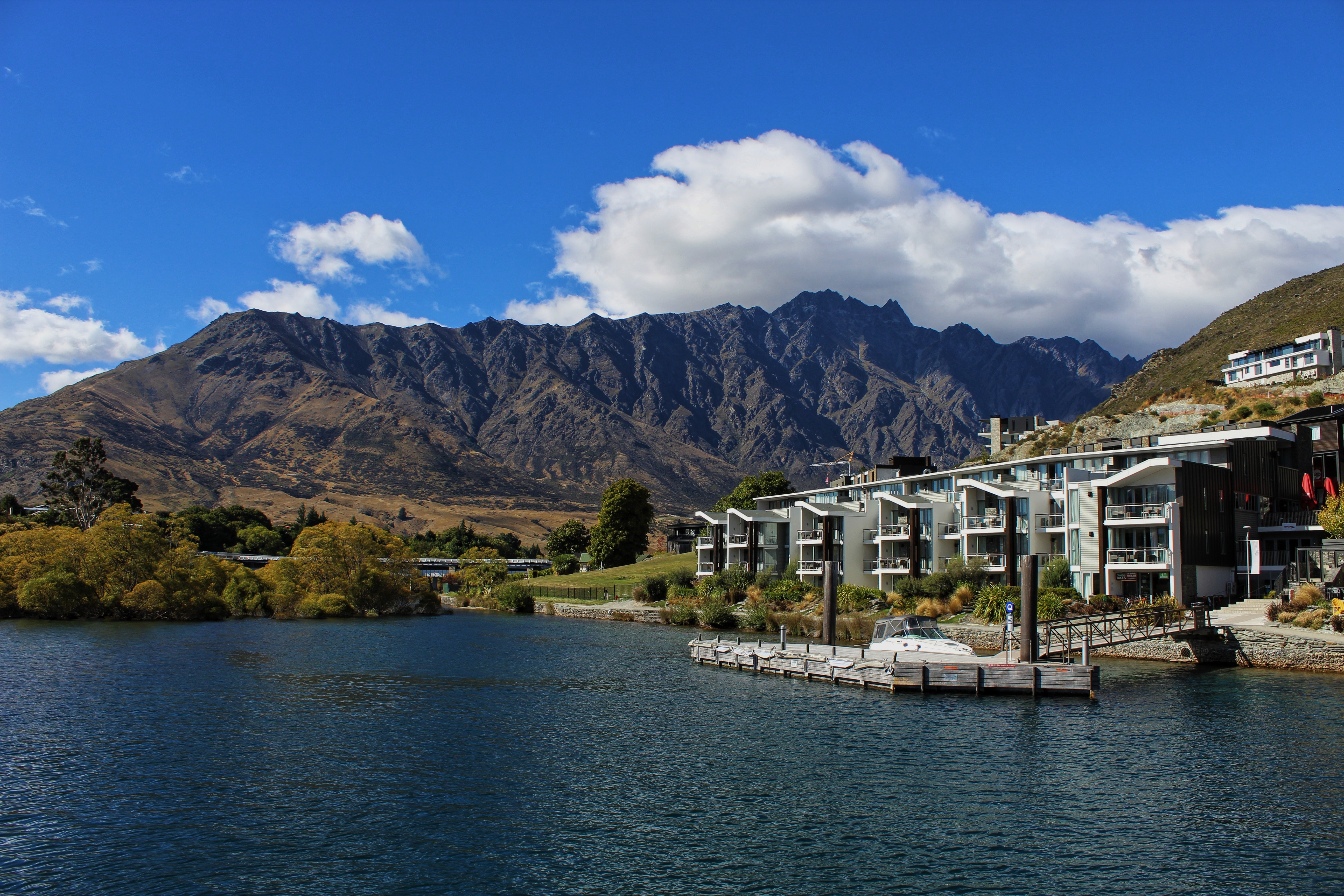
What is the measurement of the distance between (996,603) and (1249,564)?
16.9 metres

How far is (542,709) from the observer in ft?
132

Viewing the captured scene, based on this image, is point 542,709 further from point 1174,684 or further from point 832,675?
point 1174,684

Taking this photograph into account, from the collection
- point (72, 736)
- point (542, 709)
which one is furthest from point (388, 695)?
point (72, 736)

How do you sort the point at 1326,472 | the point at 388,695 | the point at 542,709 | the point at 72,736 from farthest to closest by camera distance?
the point at 1326,472, the point at 388,695, the point at 542,709, the point at 72,736

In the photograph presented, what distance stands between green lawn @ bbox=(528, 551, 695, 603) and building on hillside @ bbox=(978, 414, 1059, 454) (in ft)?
189

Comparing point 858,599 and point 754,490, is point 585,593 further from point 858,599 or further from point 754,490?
point 858,599

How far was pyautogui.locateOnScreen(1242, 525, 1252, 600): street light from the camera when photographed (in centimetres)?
6019

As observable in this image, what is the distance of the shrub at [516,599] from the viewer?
11412 centimetres

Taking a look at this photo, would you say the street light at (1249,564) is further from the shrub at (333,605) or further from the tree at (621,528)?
the tree at (621,528)

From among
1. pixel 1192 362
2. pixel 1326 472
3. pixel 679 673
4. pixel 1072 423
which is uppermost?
pixel 1192 362

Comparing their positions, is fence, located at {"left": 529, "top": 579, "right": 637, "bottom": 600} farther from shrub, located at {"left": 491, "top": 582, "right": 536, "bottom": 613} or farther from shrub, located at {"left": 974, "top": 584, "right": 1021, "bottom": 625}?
shrub, located at {"left": 974, "top": 584, "right": 1021, "bottom": 625}

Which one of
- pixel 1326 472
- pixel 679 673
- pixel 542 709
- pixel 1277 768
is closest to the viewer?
pixel 1277 768

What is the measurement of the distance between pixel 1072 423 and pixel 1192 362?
68184mm

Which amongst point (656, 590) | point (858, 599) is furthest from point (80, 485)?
point (858, 599)
